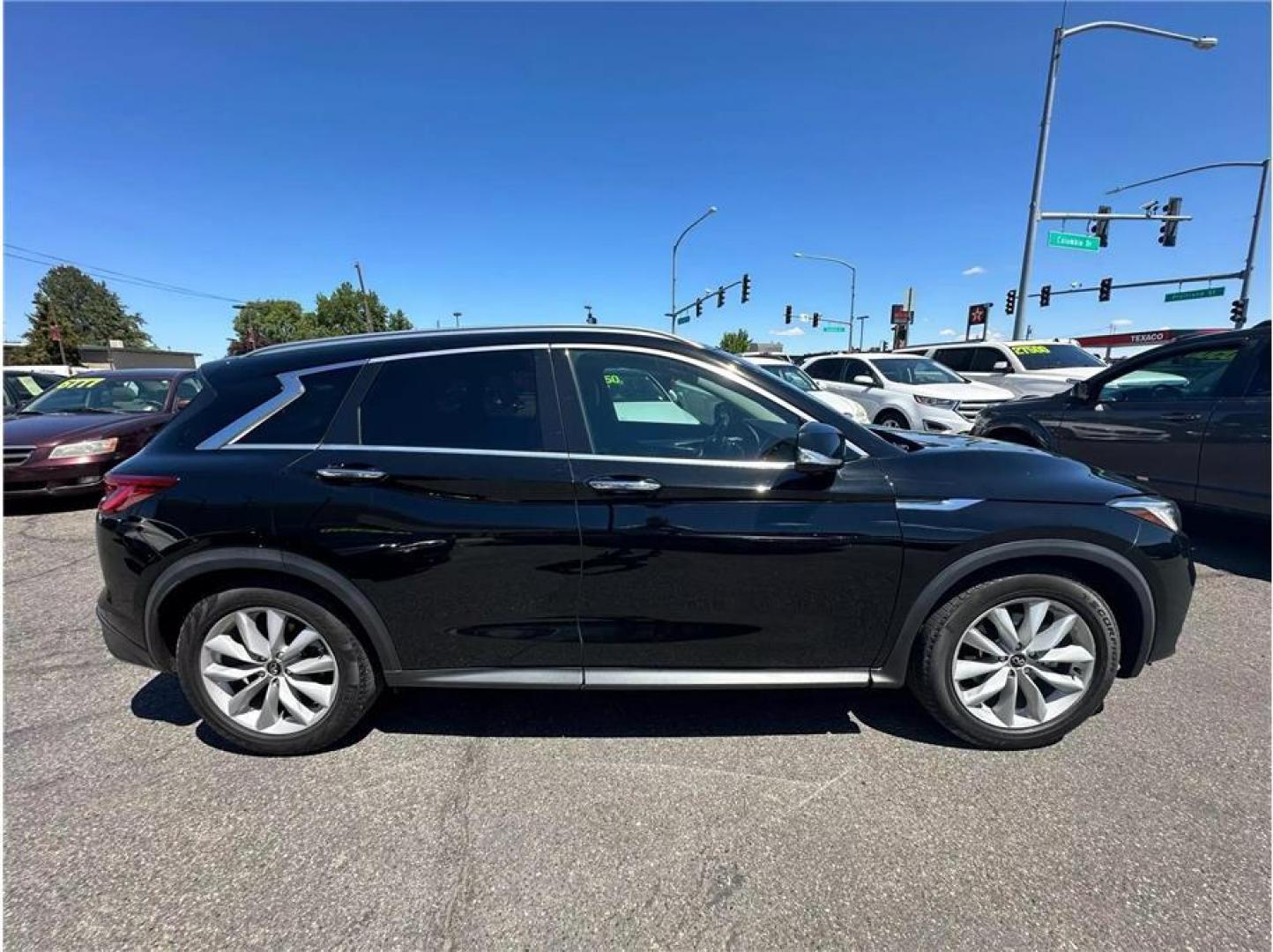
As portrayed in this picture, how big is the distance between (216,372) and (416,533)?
124 cm

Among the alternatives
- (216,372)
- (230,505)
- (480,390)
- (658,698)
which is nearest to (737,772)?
(658,698)

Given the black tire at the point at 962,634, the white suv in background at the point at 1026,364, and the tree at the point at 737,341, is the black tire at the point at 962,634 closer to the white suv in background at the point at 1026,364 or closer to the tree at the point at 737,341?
the white suv in background at the point at 1026,364

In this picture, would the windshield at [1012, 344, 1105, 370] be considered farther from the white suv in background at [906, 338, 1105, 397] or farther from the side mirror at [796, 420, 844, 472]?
the side mirror at [796, 420, 844, 472]

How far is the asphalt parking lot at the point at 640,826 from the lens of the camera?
175cm

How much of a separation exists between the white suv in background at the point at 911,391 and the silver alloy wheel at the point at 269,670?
844cm

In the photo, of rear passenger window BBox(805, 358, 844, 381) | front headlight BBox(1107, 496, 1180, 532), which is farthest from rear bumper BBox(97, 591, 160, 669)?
rear passenger window BBox(805, 358, 844, 381)

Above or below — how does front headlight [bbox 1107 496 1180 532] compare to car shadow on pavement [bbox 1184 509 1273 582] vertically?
above

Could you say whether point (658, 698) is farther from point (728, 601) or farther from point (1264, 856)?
point (1264, 856)

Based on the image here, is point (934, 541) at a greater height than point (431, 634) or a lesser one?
greater

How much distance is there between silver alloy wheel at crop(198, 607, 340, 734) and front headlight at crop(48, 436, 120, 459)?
566 centimetres

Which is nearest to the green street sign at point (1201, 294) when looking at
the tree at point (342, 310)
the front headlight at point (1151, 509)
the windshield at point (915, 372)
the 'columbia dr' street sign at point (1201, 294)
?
the 'columbia dr' street sign at point (1201, 294)

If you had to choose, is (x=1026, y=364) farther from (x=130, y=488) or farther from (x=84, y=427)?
(x=84, y=427)

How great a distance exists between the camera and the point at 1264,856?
1.96 meters

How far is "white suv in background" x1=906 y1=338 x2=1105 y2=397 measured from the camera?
11211 millimetres
